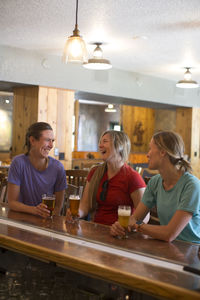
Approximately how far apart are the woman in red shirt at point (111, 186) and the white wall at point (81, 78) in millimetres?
3739

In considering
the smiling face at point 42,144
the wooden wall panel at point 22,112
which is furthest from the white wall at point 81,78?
the smiling face at point 42,144

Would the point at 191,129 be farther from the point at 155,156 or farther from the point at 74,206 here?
the point at 74,206

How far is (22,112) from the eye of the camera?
269 inches

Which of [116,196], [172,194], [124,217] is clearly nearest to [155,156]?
[172,194]

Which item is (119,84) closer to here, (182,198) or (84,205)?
(84,205)

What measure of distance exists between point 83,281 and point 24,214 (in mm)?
925

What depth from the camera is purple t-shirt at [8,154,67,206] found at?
2836mm

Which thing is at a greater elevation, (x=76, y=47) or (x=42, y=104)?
(x=76, y=47)

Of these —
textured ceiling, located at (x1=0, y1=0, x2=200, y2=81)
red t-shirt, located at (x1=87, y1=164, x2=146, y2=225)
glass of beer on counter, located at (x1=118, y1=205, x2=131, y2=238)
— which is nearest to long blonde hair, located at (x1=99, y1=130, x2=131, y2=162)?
red t-shirt, located at (x1=87, y1=164, x2=146, y2=225)

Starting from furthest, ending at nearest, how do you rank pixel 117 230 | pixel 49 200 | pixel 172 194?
1. pixel 49 200
2. pixel 172 194
3. pixel 117 230

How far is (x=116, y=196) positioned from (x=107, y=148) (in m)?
0.36

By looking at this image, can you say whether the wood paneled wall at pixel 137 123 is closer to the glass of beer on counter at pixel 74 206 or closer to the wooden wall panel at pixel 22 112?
the wooden wall panel at pixel 22 112

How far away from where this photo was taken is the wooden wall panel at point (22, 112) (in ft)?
21.8

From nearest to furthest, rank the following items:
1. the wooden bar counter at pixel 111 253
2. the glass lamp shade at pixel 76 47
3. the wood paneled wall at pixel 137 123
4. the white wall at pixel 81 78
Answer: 1. the wooden bar counter at pixel 111 253
2. the glass lamp shade at pixel 76 47
3. the white wall at pixel 81 78
4. the wood paneled wall at pixel 137 123
